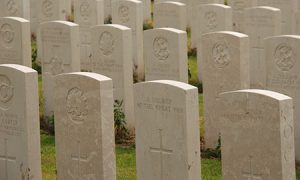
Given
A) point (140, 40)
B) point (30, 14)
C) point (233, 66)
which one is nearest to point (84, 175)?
point (233, 66)

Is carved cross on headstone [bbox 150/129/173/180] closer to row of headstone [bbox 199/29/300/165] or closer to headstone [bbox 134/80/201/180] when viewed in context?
headstone [bbox 134/80/201/180]

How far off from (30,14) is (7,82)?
8017 millimetres

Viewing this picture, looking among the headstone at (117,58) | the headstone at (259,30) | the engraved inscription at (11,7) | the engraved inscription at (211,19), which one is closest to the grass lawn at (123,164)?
the headstone at (117,58)

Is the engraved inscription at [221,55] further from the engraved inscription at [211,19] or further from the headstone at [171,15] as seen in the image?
the headstone at [171,15]

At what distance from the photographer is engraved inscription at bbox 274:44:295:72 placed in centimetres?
1141

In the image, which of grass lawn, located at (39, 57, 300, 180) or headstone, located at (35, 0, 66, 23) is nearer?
grass lawn, located at (39, 57, 300, 180)

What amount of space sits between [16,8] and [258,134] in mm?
8685

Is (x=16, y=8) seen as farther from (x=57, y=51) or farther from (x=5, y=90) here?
(x=5, y=90)

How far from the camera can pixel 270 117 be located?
8.86 meters

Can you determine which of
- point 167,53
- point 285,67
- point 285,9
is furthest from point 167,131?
point 285,9

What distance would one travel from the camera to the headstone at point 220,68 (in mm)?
11594

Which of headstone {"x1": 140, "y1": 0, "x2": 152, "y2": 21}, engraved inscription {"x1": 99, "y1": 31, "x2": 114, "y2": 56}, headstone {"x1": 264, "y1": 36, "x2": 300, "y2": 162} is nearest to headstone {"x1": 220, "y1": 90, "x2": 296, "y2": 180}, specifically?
headstone {"x1": 264, "y1": 36, "x2": 300, "y2": 162}

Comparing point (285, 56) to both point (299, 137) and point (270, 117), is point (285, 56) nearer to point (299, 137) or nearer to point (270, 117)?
point (299, 137)

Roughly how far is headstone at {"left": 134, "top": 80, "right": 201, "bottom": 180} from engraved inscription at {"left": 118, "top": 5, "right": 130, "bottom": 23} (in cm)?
601
